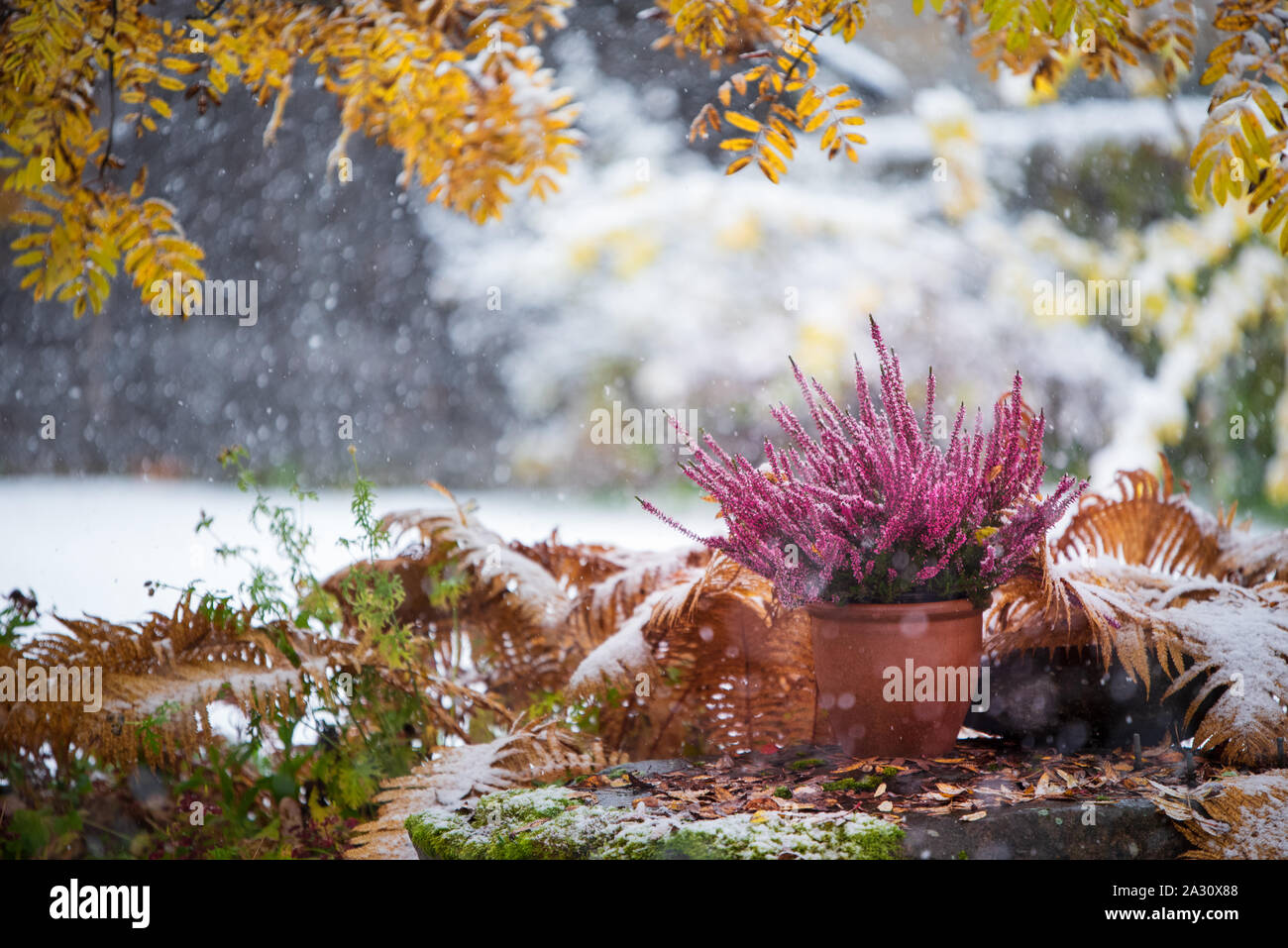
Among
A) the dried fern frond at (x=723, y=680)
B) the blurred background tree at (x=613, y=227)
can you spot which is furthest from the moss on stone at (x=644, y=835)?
the blurred background tree at (x=613, y=227)

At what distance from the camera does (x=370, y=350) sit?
3.12m

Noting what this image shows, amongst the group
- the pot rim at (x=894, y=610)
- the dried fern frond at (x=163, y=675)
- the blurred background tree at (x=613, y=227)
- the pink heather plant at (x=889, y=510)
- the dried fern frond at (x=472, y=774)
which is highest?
the blurred background tree at (x=613, y=227)

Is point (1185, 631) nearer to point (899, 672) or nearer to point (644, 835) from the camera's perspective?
point (899, 672)

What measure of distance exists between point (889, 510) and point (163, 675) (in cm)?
156

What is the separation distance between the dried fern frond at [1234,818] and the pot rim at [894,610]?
430 mm

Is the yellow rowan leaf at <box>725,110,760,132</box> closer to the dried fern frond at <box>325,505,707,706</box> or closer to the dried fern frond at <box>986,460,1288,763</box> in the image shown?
the dried fern frond at <box>325,505,707,706</box>

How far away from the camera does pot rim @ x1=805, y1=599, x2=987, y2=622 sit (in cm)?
168

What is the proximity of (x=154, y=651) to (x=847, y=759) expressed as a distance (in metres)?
1.50

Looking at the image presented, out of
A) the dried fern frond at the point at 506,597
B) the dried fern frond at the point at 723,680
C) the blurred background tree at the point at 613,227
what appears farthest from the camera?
the blurred background tree at the point at 613,227

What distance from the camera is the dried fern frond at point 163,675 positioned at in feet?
5.99

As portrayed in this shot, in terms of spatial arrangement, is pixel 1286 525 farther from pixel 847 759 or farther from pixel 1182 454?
pixel 847 759

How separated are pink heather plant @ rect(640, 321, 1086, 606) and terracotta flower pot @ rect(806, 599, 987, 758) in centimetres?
4

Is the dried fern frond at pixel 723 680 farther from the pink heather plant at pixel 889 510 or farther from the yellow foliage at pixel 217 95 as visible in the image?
the yellow foliage at pixel 217 95

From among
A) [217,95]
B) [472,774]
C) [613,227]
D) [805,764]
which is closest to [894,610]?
[805,764]
